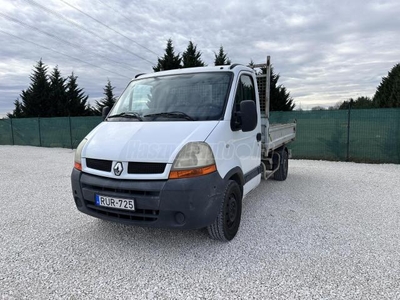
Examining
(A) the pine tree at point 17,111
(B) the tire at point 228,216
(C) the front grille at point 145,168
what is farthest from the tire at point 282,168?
(A) the pine tree at point 17,111

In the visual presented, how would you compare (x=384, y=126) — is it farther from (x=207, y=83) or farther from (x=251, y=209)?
(x=207, y=83)

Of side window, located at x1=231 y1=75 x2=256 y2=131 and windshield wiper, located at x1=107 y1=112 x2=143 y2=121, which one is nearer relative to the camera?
side window, located at x1=231 y1=75 x2=256 y2=131

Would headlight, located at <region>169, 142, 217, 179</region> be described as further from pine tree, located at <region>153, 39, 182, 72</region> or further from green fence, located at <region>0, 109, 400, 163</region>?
pine tree, located at <region>153, 39, 182, 72</region>

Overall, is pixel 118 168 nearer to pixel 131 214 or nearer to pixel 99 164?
pixel 99 164

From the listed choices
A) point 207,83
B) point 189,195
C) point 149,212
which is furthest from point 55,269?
point 207,83

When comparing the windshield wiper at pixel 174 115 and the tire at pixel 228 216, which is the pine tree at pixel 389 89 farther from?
the windshield wiper at pixel 174 115

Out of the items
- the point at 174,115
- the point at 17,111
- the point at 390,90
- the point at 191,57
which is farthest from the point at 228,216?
the point at 17,111

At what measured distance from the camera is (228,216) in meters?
3.28

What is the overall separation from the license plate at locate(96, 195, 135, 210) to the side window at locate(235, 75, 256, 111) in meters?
1.72

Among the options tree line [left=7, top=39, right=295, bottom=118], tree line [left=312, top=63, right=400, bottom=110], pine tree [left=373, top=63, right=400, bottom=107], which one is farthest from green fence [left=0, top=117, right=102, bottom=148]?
pine tree [left=373, top=63, right=400, bottom=107]

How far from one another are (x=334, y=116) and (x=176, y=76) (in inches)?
316

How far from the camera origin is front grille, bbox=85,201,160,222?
279 centimetres

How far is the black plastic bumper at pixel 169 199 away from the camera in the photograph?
8.77 ft

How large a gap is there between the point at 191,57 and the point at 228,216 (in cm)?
2062
